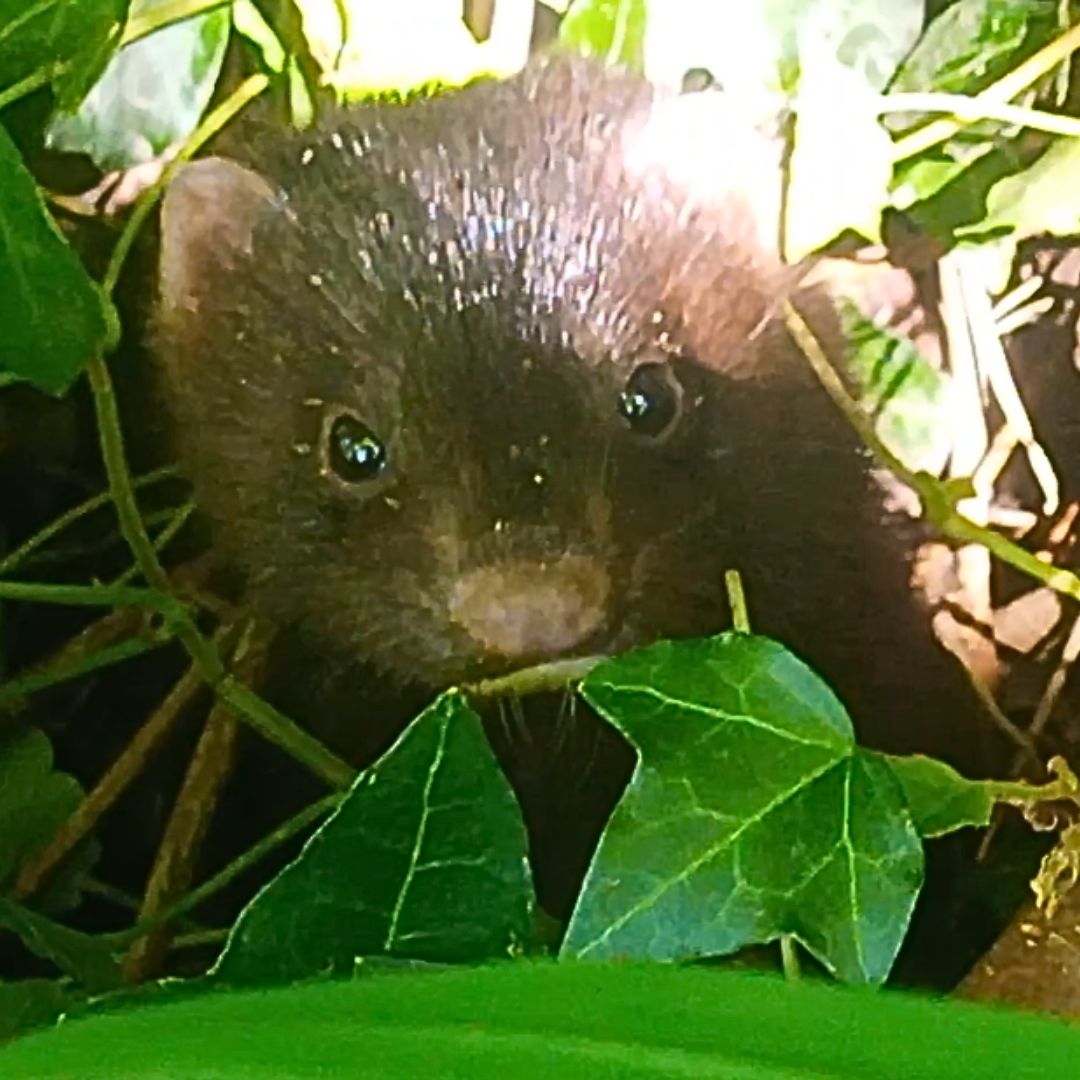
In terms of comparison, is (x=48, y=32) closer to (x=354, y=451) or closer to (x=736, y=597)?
(x=354, y=451)

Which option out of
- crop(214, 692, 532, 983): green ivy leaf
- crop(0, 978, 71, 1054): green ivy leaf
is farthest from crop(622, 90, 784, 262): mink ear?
crop(0, 978, 71, 1054): green ivy leaf

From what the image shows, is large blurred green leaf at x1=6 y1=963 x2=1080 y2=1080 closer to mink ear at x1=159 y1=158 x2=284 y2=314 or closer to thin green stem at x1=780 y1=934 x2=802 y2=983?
thin green stem at x1=780 y1=934 x2=802 y2=983

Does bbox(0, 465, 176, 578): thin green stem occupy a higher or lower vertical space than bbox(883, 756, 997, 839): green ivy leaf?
higher

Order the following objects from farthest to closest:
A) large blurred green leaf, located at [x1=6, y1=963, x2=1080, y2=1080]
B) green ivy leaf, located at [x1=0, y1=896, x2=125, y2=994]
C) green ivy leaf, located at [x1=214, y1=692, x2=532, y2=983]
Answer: green ivy leaf, located at [x1=0, y1=896, x2=125, y2=994] < green ivy leaf, located at [x1=214, y1=692, x2=532, y2=983] < large blurred green leaf, located at [x1=6, y1=963, x2=1080, y2=1080]

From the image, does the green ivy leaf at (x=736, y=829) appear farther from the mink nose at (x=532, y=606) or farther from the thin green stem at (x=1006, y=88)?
the thin green stem at (x=1006, y=88)

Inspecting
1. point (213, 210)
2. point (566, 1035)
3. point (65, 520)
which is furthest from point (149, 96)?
point (566, 1035)

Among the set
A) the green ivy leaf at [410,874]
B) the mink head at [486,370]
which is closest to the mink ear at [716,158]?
the mink head at [486,370]
